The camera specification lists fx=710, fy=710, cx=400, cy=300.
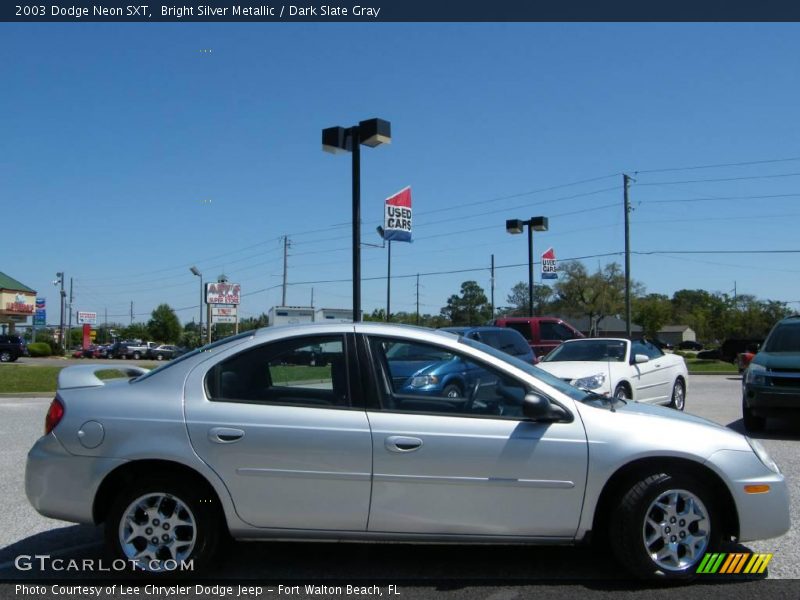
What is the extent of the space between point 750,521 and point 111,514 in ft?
12.8

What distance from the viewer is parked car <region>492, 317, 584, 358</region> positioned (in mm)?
19641

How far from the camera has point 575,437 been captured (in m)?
4.30

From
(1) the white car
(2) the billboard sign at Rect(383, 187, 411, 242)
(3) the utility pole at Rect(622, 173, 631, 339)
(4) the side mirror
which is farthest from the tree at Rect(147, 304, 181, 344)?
(4) the side mirror

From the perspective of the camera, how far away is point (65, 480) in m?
4.36

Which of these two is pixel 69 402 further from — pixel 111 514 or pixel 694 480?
pixel 694 480

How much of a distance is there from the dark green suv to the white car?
1.77 metres

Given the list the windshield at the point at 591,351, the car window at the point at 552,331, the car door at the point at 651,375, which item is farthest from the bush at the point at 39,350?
the car door at the point at 651,375

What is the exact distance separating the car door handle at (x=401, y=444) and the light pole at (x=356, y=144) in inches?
348

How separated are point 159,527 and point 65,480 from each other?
2.14 ft

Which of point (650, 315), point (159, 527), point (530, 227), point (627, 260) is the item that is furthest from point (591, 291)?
point (159, 527)

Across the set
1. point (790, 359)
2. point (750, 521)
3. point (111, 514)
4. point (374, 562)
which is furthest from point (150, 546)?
point (790, 359)

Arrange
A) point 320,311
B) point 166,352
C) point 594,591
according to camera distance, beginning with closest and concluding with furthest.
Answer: point 594,591
point 320,311
point 166,352

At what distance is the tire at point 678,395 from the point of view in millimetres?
13328

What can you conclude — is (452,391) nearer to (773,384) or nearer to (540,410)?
(540,410)
